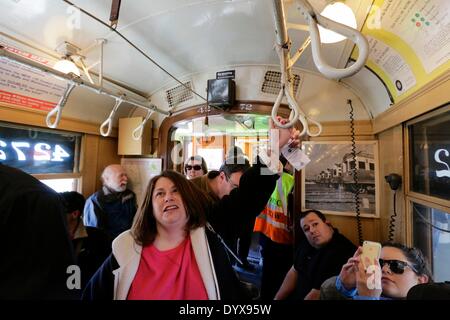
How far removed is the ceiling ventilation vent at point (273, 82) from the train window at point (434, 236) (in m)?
1.11

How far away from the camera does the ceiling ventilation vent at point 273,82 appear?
1.55 metres

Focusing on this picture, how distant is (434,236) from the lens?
36.6 inches

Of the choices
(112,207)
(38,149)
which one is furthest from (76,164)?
(112,207)

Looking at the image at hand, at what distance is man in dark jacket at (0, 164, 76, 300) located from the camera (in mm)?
383

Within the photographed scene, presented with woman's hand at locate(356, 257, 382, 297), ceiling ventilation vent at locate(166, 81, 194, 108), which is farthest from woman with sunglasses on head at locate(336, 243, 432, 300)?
ceiling ventilation vent at locate(166, 81, 194, 108)

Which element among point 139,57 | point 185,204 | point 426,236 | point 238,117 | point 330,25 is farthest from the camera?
point 238,117

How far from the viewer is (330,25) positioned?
44 cm

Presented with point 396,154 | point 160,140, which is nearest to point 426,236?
point 396,154

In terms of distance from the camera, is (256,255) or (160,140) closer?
(160,140)

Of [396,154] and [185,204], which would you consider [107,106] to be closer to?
[185,204]

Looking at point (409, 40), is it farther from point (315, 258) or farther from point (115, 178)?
point (115, 178)

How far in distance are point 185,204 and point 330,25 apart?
2.15ft

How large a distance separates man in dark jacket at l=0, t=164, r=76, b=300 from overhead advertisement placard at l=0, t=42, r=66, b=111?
1.13 metres

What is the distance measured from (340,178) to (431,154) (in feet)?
2.09
